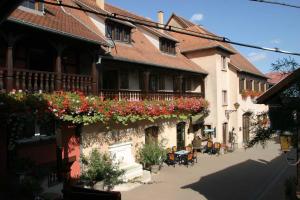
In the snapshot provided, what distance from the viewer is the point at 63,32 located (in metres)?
13.1

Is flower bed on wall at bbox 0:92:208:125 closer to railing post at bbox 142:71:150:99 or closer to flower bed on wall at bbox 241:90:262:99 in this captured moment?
railing post at bbox 142:71:150:99

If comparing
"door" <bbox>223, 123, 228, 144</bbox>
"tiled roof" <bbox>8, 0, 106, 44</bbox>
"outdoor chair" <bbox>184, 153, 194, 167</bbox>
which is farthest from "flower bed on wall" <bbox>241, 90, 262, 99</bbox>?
"tiled roof" <bbox>8, 0, 106, 44</bbox>

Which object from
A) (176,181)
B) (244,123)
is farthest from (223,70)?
(176,181)

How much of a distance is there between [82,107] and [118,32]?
869 cm

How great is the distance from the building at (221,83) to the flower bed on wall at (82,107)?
24.3 feet

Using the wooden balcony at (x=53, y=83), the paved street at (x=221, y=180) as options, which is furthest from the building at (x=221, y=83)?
the wooden balcony at (x=53, y=83)

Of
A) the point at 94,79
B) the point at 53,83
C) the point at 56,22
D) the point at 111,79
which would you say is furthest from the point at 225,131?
the point at 56,22

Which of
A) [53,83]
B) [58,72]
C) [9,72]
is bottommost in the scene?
[53,83]

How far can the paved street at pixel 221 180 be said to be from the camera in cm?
1413

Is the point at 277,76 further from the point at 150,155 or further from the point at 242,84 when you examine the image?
the point at 242,84

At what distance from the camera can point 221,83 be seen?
1079 inches

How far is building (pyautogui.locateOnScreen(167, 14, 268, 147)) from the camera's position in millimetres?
26750

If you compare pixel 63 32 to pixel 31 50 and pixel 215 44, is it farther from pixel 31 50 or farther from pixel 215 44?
pixel 215 44

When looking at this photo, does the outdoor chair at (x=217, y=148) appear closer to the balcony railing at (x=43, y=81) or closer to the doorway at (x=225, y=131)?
the doorway at (x=225, y=131)
